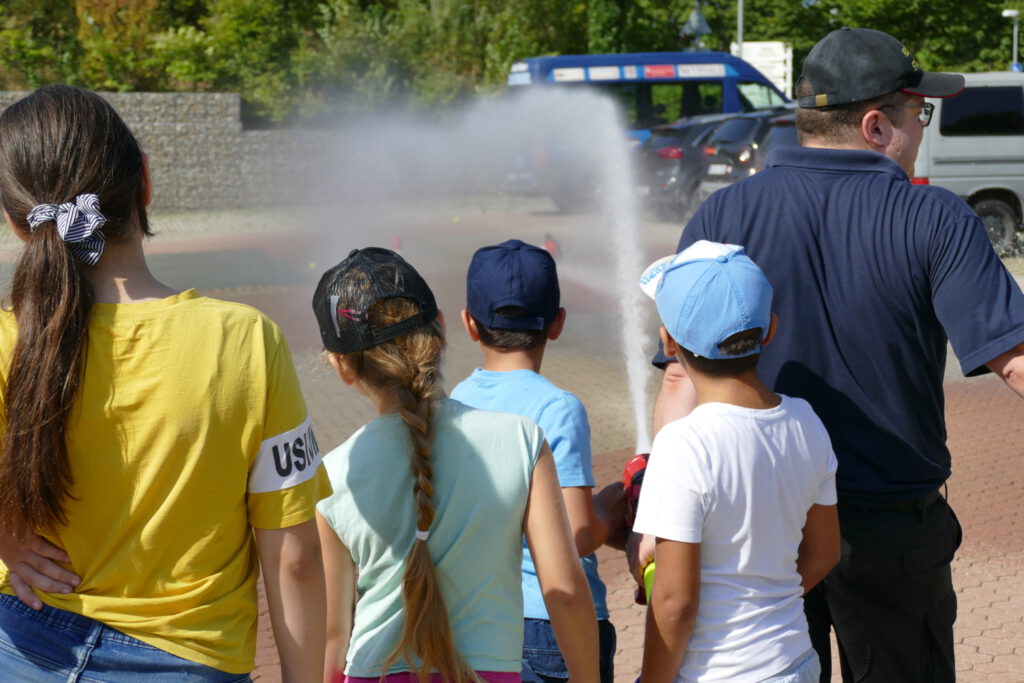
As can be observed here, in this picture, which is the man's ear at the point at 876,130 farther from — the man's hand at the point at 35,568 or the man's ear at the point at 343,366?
the man's hand at the point at 35,568

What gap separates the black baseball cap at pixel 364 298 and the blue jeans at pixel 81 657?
0.71m

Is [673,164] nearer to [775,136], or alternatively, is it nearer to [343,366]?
[775,136]

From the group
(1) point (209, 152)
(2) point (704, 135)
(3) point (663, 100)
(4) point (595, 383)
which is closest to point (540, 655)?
(4) point (595, 383)

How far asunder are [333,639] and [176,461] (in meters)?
0.62

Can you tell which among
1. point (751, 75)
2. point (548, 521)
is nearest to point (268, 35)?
point (751, 75)

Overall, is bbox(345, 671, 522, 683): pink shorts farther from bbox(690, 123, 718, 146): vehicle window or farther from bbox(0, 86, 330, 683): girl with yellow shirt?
bbox(690, 123, 718, 146): vehicle window

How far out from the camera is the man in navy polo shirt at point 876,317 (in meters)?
2.53

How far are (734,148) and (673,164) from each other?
1977mm

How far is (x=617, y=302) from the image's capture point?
42.0 feet

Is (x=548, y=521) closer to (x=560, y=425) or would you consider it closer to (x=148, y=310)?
(x=560, y=425)

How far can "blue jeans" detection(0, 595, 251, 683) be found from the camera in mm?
1898

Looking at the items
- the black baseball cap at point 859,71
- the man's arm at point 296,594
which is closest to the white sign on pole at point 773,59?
the black baseball cap at point 859,71

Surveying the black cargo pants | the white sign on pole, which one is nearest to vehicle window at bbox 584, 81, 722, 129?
the white sign on pole

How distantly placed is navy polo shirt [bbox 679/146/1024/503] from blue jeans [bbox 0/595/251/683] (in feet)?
4.84
